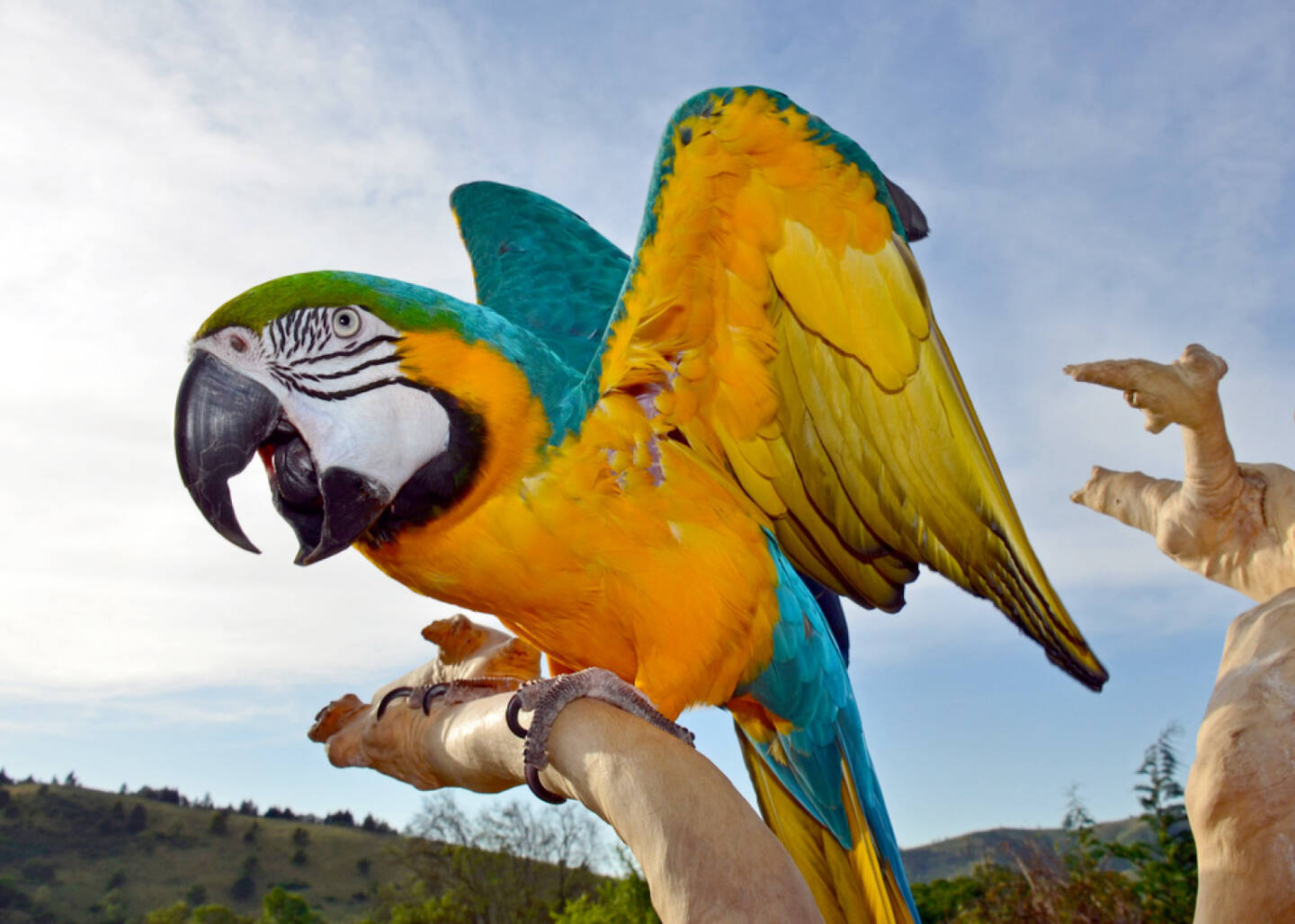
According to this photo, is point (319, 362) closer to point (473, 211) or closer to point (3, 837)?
point (473, 211)

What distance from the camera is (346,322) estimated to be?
70.3 inches

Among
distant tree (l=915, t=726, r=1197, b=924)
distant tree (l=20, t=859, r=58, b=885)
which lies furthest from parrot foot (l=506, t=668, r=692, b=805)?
distant tree (l=20, t=859, r=58, b=885)

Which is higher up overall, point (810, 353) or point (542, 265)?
point (542, 265)

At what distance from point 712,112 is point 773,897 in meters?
1.40

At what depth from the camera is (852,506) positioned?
1991 millimetres

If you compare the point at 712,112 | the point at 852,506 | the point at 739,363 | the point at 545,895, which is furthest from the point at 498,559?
the point at 545,895

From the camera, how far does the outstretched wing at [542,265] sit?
2.68 metres

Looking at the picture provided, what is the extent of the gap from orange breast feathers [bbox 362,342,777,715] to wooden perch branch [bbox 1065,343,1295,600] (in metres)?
3.92

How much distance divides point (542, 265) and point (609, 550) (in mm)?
1352

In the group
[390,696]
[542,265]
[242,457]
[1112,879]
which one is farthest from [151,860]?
[242,457]

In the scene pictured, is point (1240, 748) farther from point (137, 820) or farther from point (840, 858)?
point (137, 820)

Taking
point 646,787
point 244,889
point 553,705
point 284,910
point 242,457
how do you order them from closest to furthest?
point 646,787 → point 553,705 → point 242,457 → point 284,910 → point 244,889

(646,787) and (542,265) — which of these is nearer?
(646,787)

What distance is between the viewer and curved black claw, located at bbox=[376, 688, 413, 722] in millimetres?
2312
